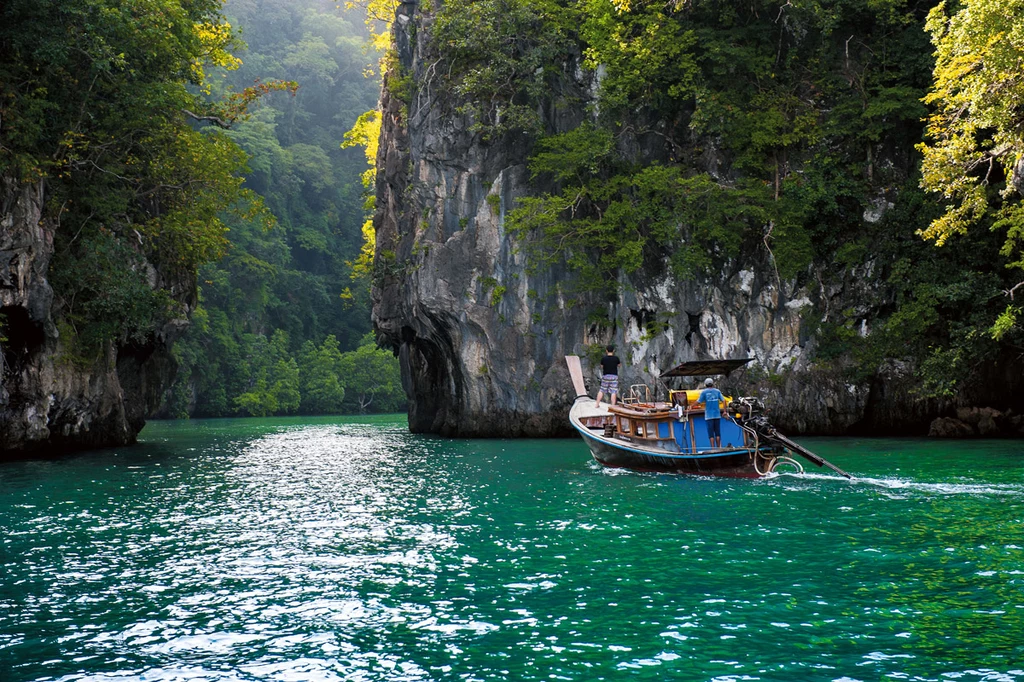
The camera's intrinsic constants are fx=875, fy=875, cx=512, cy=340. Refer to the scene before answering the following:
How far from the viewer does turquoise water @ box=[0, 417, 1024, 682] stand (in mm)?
7219

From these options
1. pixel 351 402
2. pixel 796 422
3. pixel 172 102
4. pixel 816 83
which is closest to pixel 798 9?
pixel 816 83

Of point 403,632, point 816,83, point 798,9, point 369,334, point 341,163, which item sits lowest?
point 403,632

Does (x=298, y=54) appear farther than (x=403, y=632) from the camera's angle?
Yes

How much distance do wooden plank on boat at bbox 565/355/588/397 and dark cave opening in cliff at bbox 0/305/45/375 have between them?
52.2ft

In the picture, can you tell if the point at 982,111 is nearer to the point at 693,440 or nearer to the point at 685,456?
the point at 693,440

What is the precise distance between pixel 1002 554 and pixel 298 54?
3160 inches

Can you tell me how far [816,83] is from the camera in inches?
1202

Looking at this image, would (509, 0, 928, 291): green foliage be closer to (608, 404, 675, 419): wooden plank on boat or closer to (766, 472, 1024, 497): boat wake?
(608, 404, 675, 419): wooden plank on boat

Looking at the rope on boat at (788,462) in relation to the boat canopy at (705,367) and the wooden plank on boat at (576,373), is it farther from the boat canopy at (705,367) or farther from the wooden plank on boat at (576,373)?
the wooden plank on boat at (576,373)

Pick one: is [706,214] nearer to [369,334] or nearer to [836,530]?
[836,530]

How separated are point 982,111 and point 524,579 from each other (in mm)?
17070

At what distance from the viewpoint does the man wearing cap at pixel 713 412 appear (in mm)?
18828

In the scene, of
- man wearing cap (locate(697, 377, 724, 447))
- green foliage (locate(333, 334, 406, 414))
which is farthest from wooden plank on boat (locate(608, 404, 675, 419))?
green foliage (locate(333, 334, 406, 414))

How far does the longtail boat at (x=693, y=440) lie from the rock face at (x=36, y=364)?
15191mm
